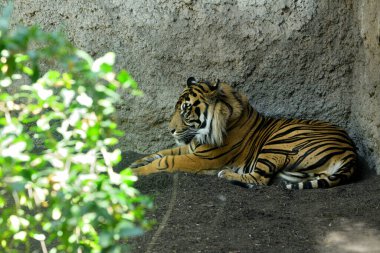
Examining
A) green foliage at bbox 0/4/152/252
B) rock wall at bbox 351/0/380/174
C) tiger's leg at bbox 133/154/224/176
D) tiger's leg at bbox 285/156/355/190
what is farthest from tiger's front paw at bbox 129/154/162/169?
green foliage at bbox 0/4/152/252

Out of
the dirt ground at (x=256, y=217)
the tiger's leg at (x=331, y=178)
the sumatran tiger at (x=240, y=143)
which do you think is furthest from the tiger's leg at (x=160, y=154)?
the tiger's leg at (x=331, y=178)

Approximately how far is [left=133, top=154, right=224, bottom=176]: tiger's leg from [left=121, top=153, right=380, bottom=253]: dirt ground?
23 cm

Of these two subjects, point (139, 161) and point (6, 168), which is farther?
point (139, 161)

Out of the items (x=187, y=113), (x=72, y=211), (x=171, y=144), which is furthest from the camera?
(x=171, y=144)

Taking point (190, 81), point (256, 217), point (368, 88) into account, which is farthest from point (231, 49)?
point (256, 217)

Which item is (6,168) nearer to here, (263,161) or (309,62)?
(263,161)

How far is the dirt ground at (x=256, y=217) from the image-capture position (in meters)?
4.27

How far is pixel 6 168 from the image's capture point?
7.77 feet

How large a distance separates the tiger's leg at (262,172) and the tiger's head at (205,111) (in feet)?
1.45

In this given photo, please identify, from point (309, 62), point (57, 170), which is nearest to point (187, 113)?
point (309, 62)

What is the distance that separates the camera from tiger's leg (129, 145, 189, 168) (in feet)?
21.3

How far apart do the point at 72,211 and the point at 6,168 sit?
0.29m

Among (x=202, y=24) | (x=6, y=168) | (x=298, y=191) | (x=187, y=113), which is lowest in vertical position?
(x=298, y=191)

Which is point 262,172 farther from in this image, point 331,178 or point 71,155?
point 71,155
